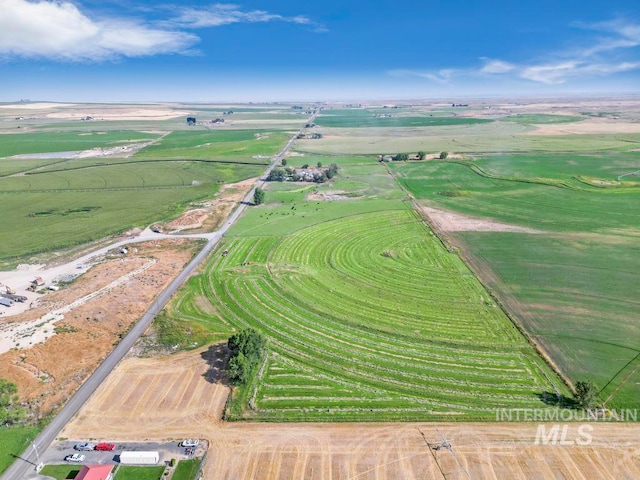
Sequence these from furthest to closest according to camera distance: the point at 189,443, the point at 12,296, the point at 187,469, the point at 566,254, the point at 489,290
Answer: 1. the point at 566,254
2. the point at 489,290
3. the point at 12,296
4. the point at 189,443
5. the point at 187,469

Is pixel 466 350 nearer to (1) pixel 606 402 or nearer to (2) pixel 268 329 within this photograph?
(1) pixel 606 402

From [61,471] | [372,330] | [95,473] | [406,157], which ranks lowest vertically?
[61,471]

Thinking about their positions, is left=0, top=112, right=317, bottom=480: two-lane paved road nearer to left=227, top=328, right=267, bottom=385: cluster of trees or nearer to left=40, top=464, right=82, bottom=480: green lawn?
left=40, top=464, right=82, bottom=480: green lawn

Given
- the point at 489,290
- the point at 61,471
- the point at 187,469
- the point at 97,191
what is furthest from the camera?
the point at 97,191

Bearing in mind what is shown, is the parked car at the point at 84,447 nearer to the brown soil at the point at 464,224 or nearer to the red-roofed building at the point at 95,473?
the red-roofed building at the point at 95,473

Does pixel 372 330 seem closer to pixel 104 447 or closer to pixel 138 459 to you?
pixel 138 459

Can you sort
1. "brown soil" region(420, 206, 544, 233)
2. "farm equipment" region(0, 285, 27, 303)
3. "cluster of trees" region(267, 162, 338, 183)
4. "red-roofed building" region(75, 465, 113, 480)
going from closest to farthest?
"red-roofed building" region(75, 465, 113, 480)
"farm equipment" region(0, 285, 27, 303)
"brown soil" region(420, 206, 544, 233)
"cluster of trees" region(267, 162, 338, 183)

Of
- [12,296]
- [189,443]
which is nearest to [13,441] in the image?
[189,443]

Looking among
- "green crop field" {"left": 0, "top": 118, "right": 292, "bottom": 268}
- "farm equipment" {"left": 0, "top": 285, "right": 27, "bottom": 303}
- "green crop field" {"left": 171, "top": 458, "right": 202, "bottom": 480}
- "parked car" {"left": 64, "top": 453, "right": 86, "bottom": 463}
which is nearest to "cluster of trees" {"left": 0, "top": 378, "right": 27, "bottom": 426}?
"parked car" {"left": 64, "top": 453, "right": 86, "bottom": 463}
